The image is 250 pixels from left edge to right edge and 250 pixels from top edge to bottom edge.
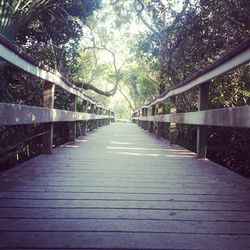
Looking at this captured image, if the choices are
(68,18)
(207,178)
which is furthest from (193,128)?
(207,178)

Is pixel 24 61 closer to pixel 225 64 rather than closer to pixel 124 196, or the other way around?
pixel 124 196

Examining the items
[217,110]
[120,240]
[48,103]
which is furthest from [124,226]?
[48,103]

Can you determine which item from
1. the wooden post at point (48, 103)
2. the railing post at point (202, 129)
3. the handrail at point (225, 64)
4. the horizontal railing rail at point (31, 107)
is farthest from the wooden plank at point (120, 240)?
the wooden post at point (48, 103)

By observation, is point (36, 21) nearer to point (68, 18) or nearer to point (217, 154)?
Answer: point (68, 18)

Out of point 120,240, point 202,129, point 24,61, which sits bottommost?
point 120,240

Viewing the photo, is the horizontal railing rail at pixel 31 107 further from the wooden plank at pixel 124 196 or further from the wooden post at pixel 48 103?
the wooden plank at pixel 124 196

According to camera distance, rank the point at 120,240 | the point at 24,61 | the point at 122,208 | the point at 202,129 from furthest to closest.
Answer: the point at 202,129 → the point at 24,61 → the point at 122,208 → the point at 120,240

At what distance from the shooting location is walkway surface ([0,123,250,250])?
1.60 meters

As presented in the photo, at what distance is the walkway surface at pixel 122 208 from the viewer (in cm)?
160

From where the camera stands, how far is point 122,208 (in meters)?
2.11

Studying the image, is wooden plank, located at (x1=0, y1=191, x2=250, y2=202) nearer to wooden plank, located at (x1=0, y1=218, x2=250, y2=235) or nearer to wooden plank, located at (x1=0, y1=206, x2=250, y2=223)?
wooden plank, located at (x1=0, y1=206, x2=250, y2=223)

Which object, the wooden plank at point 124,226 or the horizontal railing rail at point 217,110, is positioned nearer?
the wooden plank at point 124,226

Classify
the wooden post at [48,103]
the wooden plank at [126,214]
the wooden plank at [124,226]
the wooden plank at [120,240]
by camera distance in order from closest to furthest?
1. the wooden plank at [120,240]
2. the wooden plank at [124,226]
3. the wooden plank at [126,214]
4. the wooden post at [48,103]

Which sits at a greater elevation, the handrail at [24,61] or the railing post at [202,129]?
the handrail at [24,61]
